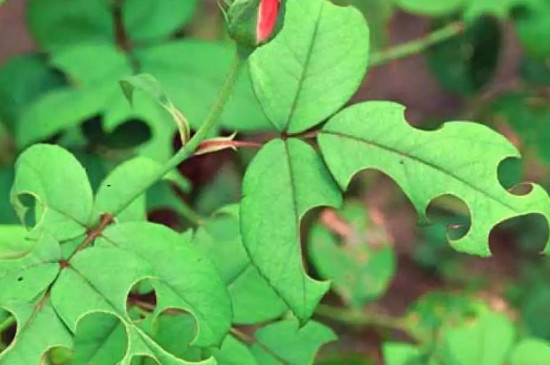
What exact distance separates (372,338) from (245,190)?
1513 mm

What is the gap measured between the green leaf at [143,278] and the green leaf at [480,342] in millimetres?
483

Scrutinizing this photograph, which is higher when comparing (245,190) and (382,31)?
(245,190)

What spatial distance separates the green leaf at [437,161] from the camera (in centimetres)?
88

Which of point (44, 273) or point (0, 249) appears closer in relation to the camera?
point (44, 273)

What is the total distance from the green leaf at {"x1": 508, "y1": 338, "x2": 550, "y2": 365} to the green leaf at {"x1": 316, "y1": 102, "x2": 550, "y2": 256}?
450mm

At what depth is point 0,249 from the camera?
97 centimetres

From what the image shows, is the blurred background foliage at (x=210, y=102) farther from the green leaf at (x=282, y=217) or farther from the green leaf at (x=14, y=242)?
the green leaf at (x=282, y=217)

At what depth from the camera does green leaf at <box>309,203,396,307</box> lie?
5.21 ft

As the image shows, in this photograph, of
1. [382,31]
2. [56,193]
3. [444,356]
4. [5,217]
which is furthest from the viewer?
[382,31]

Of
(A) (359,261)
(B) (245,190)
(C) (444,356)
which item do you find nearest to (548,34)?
Result: (A) (359,261)

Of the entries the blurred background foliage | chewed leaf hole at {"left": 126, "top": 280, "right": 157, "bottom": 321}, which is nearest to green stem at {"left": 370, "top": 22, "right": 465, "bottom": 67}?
the blurred background foliage

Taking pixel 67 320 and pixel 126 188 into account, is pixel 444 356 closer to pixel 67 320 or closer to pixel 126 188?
pixel 126 188

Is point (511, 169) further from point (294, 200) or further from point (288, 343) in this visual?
point (294, 200)

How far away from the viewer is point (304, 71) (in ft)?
2.97
